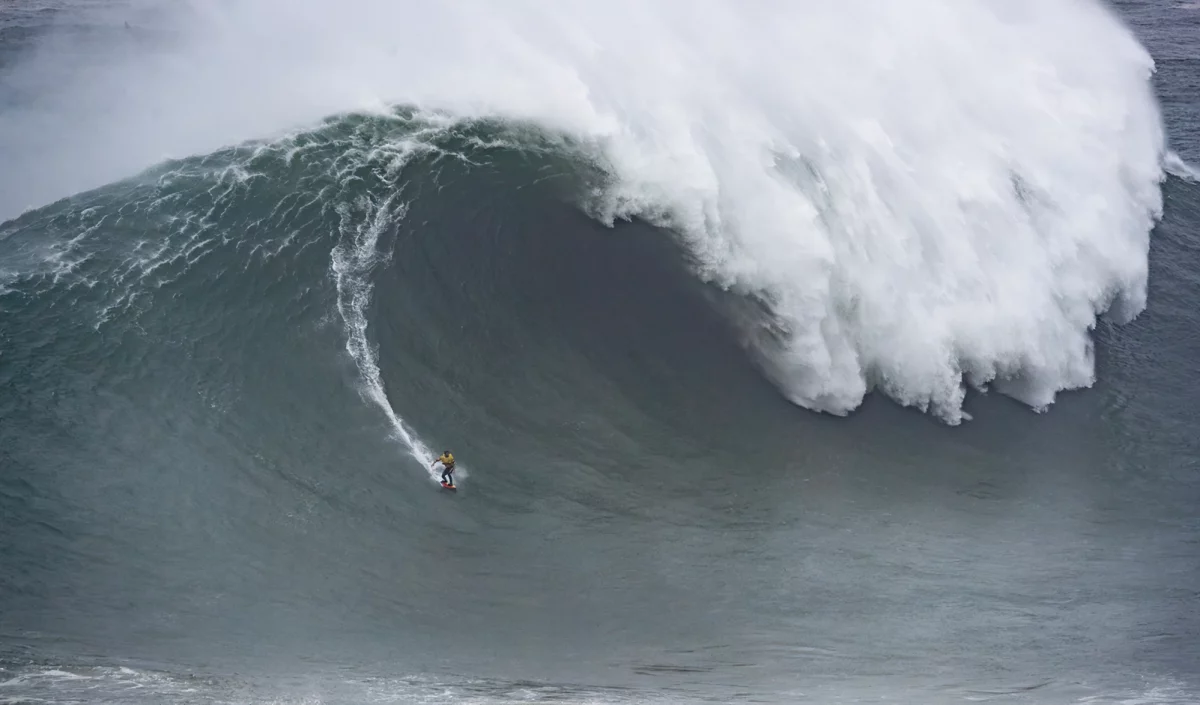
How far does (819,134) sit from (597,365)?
10.4 meters

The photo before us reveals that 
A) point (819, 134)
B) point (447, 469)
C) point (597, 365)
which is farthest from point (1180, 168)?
point (447, 469)

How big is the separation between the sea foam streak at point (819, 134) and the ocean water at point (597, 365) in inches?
4.9

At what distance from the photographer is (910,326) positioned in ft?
85.4

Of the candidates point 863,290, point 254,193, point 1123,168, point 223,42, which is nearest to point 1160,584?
point 863,290

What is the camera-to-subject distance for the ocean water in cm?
2005

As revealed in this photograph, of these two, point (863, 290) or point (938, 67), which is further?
point (938, 67)

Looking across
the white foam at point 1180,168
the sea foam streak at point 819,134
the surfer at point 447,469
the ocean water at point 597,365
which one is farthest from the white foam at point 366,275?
the white foam at point 1180,168

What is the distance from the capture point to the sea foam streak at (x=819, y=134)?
26406 millimetres

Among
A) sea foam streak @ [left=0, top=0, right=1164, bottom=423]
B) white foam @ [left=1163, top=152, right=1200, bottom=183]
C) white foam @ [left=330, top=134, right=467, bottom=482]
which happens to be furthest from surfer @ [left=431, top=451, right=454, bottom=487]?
white foam @ [left=1163, top=152, right=1200, bottom=183]

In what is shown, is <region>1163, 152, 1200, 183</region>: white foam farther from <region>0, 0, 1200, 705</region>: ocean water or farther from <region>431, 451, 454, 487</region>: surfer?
<region>431, 451, 454, 487</region>: surfer

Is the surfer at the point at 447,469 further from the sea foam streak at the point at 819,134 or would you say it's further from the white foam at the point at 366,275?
the sea foam streak at the point at 819,134

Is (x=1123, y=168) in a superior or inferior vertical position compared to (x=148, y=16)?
inferior

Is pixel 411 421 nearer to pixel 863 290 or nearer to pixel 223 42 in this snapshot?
pixel 863 290

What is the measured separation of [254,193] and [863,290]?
17.1 meters
